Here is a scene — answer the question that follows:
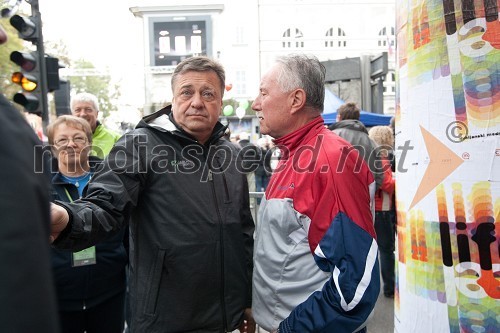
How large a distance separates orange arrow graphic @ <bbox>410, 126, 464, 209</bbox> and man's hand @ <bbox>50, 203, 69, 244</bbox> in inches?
57.9

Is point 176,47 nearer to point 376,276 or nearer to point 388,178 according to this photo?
point 388,178

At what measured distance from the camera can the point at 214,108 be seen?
2.54m

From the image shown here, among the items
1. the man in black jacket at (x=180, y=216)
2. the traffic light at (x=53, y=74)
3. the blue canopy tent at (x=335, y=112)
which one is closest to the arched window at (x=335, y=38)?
the blue canopy tent at (x=335, y=112)

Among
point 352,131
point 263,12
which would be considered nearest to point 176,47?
point 263,12

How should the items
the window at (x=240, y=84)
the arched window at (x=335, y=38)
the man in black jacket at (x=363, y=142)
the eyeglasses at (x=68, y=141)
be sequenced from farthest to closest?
the window at (x=240, y=84)
the arched window at (x=335, y=38)
the man in black jacket at (x=363, y=142)
the eyeglasses at (x=68, y=141)

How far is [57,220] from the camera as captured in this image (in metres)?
1.77

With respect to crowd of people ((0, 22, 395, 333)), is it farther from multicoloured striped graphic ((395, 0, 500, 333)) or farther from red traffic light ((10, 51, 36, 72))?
red traffic light ((10, 51, 36, 72))

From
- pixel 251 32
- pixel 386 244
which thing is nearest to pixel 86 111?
pixel 386 244

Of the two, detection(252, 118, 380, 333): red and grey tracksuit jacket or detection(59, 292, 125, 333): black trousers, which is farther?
detection(59, 292, 125, 333): black trousers

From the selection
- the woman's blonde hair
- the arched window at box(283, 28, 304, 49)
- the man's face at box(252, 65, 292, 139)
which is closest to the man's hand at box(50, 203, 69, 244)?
the man's face at box(252, 65, 292, 139)

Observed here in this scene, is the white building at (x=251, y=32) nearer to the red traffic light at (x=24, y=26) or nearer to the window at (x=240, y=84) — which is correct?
the window at (x=240, y=84)

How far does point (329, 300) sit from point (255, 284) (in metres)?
0.47

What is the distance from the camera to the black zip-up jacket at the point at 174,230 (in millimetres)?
2236

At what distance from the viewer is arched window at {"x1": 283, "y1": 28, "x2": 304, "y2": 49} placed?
46156 millimetres
